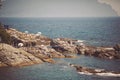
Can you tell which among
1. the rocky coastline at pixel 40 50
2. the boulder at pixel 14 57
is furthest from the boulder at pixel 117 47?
the boulder at pixel 14 57

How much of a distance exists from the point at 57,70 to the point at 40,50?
42.2ft

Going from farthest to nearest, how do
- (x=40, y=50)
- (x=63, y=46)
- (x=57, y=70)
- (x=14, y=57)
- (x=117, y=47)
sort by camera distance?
(x=63, y=46) → (x=40, y=50) → (x=117, y=47) → (x=14, y=57) → (x=57, y=70)

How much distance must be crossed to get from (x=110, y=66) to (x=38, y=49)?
16.2 metres

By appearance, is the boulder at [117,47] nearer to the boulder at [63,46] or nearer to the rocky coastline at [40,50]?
the rocky coastline at [40,50]

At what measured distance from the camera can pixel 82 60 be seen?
61.7 m

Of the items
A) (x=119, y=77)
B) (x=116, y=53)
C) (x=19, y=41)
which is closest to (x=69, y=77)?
(x=119, y=77)

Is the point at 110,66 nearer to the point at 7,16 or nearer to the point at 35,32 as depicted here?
the point at 7,16

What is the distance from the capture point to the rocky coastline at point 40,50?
57531 millimetres

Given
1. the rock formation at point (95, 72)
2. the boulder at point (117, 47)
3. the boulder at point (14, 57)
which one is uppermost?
the boulder at point (117, 47)

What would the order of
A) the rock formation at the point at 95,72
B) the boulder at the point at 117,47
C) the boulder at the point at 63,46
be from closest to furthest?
the rock formation at the point at 95,72 → the boulder at the point at 117,47 → the boulder at the point at 63,46

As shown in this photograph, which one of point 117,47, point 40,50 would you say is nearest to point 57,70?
point 40,50

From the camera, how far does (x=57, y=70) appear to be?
174 ft

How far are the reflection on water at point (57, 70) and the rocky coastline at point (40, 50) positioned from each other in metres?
2.50

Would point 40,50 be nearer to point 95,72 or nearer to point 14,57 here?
point 14,57
